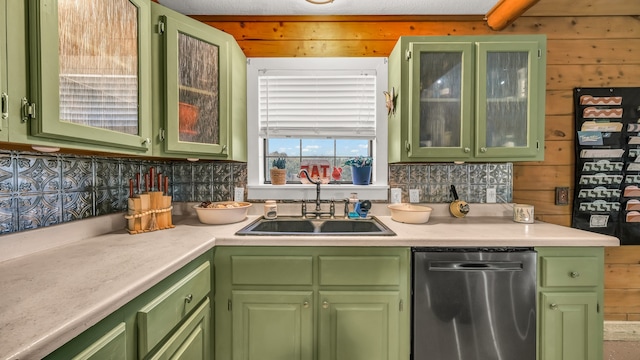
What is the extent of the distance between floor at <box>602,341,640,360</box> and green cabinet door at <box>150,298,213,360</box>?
277cm

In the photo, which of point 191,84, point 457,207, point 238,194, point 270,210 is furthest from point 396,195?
point 191,84

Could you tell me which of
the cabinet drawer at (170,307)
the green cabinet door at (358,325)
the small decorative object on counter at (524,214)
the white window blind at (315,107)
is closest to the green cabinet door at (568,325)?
the small decorative object on counter at (524,214)

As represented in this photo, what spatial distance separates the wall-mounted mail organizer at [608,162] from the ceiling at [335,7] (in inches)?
44.8

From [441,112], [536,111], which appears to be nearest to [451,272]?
[441,112]

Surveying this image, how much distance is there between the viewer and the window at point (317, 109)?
6.88ft

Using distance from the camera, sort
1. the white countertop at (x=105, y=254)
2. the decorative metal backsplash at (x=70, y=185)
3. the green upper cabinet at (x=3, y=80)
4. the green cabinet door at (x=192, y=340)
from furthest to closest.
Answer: the decorative metal backsplash at (x=70, y=185)
the green cabinet door at (x=192, y=340)
the green upper cabinet at (x=3, y=80)
the white countertop at (x=105, y=254)

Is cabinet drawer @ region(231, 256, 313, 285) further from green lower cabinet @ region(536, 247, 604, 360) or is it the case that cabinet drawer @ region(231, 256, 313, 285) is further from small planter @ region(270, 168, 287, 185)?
green lower cabinet @ region(536, 247, 604, 360)

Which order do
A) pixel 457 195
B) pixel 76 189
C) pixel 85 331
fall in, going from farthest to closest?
pixel 457 195 → pixel 76 189 → pixel 85 331

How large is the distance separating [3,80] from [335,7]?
189cm

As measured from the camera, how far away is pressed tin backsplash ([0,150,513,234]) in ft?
3.70

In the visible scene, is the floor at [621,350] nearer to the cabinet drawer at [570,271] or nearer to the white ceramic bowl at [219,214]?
the cabinet drawer at [570,271]

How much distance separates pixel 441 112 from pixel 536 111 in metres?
0.60

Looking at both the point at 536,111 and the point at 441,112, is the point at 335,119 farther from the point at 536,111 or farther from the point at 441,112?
the point at 536,111

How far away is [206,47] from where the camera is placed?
5.47 ft
